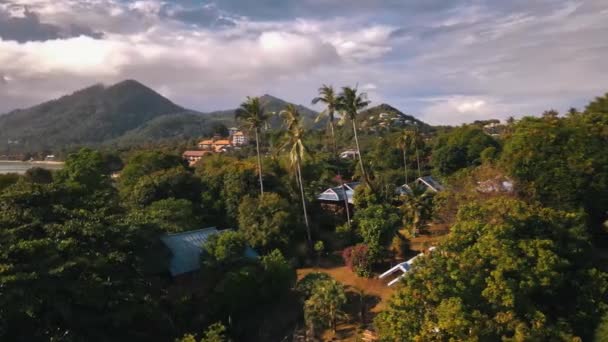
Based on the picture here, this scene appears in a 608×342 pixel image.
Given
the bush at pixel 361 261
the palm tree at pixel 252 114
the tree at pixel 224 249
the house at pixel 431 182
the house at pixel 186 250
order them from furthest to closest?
the house at pixel 431 182
the palm tree at pixel 252 114
the bush at pixel 361 261
the house at pixel 186 250
the tree at pixel 224 249

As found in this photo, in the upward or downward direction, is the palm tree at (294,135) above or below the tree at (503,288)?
above

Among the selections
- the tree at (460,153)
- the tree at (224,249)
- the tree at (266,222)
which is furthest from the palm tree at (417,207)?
the tree at (460,153)

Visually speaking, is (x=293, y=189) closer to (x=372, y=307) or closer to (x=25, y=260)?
(x=372, y=307)

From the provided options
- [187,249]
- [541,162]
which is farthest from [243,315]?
[541,162]

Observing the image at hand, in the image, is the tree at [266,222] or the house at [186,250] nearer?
the house at [186,250]

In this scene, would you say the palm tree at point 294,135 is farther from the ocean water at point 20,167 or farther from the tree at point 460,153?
the ocean water at point 20,167

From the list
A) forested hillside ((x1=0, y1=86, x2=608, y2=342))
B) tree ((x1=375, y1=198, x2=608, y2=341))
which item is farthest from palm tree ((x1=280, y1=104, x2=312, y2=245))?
tree ((x1=375, y1=198, x2=608, y2=341))

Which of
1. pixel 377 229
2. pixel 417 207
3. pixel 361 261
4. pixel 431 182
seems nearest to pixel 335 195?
pixel 417 207
